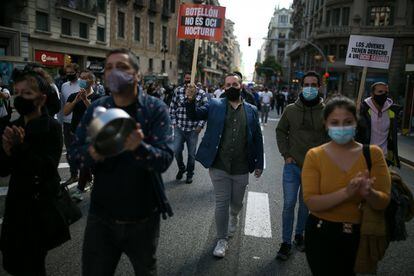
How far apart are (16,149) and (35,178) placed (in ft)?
0.75

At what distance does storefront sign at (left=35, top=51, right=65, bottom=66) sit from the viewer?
25.4m

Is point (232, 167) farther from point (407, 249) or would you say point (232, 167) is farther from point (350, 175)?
point (407, 249)

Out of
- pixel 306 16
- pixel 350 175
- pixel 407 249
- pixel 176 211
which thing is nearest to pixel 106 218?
pixel 350 175

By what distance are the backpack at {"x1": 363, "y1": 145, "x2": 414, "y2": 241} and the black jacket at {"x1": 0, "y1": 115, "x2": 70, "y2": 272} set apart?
2.13 meters

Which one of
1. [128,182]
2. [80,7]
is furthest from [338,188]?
[80,7]

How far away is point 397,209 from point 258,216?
3.11m

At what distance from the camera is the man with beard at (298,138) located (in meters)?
4.14

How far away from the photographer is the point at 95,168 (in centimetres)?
234

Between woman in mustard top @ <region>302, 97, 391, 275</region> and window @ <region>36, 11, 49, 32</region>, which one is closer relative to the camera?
woman in mustard top @ <region>302, 97, 391, 275</region>

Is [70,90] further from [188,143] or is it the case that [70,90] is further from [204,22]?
[204,22]

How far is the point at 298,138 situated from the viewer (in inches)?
165

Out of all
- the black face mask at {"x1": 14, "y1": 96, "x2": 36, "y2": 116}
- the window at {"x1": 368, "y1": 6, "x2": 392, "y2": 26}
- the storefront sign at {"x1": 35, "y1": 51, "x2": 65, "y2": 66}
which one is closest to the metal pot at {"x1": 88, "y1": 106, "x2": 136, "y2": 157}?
the black face mask at {"x1": 14, "y1": 96, "x2": 36, "y2": 116}

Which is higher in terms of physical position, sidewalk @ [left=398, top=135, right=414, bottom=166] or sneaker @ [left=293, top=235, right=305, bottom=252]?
sneaker @ [left=293, top=235, right=305, bottom=252]

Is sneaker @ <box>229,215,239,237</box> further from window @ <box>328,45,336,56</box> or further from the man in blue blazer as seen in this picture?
window @ <box>328,45,336,56</box>
